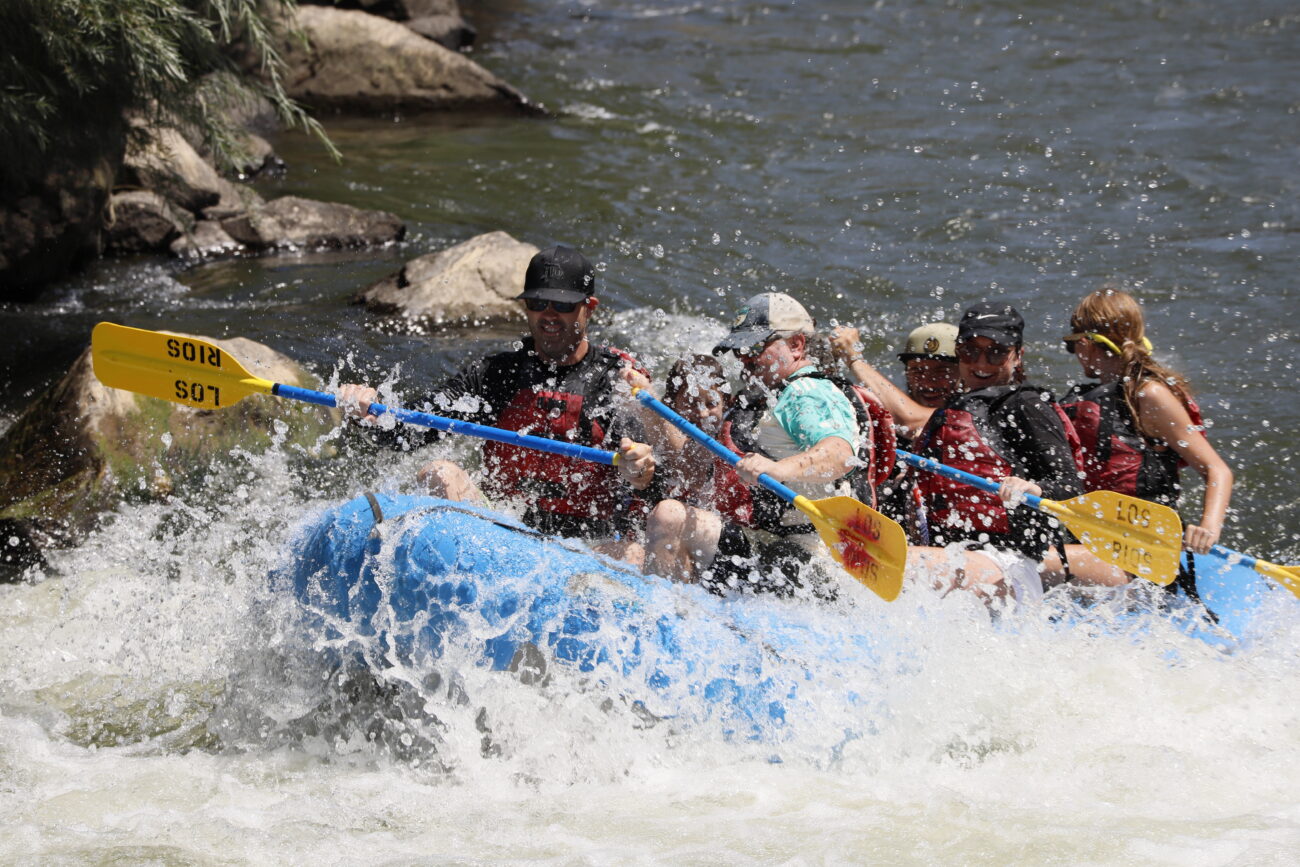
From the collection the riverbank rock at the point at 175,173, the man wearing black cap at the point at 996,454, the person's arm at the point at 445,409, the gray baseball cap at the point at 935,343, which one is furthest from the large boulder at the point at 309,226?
the man wearing black cap at the point at 996,454

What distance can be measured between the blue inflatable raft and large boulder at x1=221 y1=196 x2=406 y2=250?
17.6 ft

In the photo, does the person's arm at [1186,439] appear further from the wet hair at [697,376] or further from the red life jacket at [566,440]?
the red life jacket at [566,440]

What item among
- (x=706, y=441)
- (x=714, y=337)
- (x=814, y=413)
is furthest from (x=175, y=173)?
(x=814, y=413)

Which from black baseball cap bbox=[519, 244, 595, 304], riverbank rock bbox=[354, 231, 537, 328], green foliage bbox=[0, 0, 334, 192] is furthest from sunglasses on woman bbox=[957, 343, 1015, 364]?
green foliage bbox=[0, 0, 334, 192]

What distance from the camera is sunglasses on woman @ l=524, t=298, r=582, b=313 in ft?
13.9

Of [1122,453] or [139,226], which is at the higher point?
[1122,453]

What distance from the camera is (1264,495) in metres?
5.91

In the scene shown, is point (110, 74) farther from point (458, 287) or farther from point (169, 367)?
point (169, 367)

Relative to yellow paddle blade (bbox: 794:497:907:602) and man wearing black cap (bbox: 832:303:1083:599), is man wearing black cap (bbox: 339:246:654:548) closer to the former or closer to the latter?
yellow paddle blade (bbox: 794:497:907:602)

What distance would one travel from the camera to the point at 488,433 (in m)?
4.08

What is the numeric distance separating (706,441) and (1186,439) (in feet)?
Result: 5.24

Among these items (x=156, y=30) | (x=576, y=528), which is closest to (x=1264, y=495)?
(x=576, y=528)

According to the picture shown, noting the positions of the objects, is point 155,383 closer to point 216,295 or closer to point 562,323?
point 562,323

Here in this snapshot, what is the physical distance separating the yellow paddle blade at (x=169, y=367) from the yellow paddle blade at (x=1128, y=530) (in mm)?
2699
